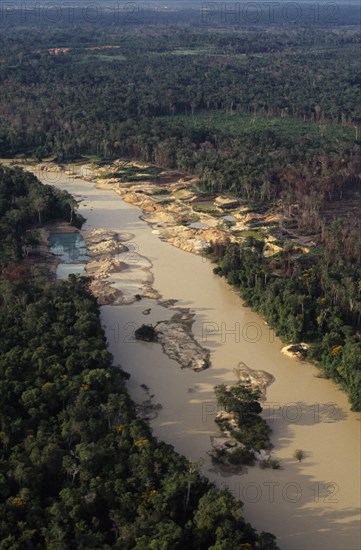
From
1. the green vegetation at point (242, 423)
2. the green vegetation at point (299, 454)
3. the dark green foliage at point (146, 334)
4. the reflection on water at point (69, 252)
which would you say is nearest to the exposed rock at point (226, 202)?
the reflection on water at point (69, 252)

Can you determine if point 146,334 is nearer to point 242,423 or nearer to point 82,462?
point 242,423

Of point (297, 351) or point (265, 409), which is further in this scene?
point (297, 351)

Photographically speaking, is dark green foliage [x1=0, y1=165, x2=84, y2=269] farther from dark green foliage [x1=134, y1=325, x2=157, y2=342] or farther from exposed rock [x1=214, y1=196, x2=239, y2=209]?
exposed rock [x1=214, y1=196, x2=239, y2=209]

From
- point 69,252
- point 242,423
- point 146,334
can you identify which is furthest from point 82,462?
point 69,252

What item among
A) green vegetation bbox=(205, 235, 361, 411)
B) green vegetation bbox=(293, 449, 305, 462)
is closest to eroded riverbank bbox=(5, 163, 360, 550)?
green vegetation bbox=(293, 449, 305, 462)

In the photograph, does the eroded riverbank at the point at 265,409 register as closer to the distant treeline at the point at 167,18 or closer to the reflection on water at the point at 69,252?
the reflection on water at the point at 69,252
